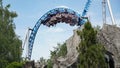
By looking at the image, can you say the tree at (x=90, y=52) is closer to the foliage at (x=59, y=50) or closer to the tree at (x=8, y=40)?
the tree at (x=8, y=40)

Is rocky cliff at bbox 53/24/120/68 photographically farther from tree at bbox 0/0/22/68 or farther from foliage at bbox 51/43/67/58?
foliage at bbox 51/43/67/58

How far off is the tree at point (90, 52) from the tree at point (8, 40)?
69.8 feet

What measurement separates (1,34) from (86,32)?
864 inches

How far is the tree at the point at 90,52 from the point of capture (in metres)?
17.1

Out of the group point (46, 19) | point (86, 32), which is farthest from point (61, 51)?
point (86, 32)

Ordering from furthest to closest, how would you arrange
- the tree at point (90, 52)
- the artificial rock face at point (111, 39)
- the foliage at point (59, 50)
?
the foliage at point (59, 50), the artificial rock face at point (111, 39), the tree at point (90, 52)

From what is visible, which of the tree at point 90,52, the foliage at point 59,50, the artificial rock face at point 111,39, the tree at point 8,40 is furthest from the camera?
the foliage at point 59,50

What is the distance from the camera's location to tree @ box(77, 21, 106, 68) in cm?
1709

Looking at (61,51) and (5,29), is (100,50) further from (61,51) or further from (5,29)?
(61,51)

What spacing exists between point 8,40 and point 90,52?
22.5 metres

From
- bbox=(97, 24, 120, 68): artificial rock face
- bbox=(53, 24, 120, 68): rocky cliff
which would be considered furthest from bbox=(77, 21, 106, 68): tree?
bbox=(97, 24, 120, 68): artificial rock face

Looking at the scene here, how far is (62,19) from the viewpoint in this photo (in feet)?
109

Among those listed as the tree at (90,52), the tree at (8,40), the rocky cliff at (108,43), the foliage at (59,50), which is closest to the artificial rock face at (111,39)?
the rocky cliff at (108,43)

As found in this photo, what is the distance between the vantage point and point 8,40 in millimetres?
38625
